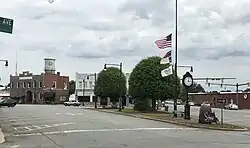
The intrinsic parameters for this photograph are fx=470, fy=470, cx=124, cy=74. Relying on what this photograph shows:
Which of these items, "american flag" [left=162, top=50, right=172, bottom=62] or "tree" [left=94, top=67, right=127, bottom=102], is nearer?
"american flag" [left=162, top=50, right=172, bottom=62]

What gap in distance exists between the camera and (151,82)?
5091cm

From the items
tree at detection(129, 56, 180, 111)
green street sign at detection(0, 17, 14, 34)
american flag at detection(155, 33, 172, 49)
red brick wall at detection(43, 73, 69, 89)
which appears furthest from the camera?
red brick wall at detection(43, 73, 69, 89)

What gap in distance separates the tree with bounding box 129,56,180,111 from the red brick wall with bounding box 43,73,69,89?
77172mm

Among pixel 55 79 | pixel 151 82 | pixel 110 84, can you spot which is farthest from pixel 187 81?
pixel 55 79

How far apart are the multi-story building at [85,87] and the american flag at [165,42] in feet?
288

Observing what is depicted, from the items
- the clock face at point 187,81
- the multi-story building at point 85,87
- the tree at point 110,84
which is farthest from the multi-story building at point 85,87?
the clock face at point 187,81

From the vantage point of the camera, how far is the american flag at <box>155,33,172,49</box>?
125ft

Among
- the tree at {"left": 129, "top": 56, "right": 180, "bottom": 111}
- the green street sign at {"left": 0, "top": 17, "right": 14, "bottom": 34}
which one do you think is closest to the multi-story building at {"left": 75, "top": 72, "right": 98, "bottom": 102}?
the tree at {"left": 129, "top": 56, "right": 180, "bottom": 111}

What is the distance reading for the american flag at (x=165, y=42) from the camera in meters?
38.0

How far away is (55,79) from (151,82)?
83.1 metres

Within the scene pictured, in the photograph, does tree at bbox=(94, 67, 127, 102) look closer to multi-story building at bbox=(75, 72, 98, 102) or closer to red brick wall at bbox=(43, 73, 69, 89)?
multi-story building at bbox=(75, 72, 98, 102)

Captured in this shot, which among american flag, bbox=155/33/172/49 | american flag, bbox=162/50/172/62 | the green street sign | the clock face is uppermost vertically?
american flag, bbox=155/33/172/49

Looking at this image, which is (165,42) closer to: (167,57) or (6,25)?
(167,57)

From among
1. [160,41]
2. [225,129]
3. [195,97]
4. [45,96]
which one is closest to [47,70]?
[45,96]
